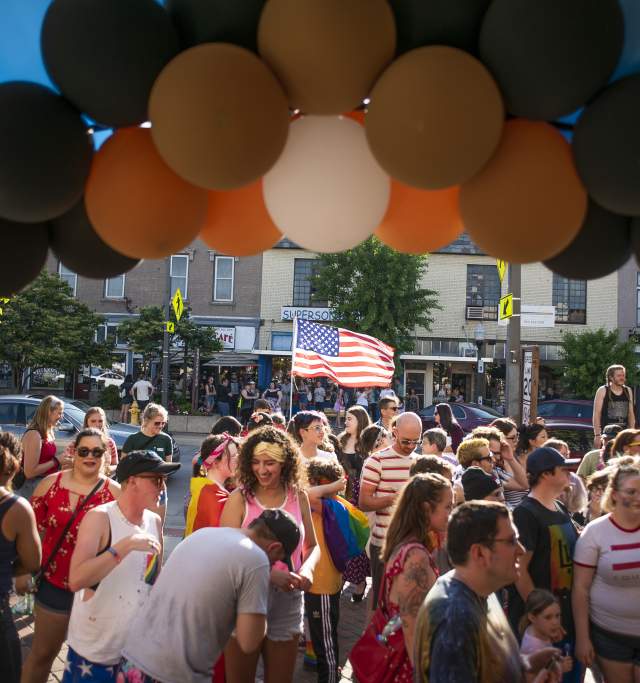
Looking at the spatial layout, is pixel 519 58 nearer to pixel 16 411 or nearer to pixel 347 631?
pixel 347 631

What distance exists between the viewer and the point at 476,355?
29.1m

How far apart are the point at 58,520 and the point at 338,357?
7.14m

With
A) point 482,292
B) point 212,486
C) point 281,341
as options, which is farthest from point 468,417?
point 212,486

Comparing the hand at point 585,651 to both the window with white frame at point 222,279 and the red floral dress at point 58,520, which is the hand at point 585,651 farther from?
Answer: the window with white frame at point 222,279

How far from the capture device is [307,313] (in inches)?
1125

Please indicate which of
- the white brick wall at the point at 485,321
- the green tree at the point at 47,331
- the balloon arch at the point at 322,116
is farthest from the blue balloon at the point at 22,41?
the white brick wall at the point at 485,321

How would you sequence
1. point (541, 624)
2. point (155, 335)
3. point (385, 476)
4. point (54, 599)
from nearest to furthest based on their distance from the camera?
point (541, 624) < point (54, 599) < point (385, 476) < point (155, 335)

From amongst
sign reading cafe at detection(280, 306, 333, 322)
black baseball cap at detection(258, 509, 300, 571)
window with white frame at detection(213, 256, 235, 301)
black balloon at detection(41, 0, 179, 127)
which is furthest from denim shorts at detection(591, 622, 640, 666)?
window with white frame at detection(213, 256, 235, 301)

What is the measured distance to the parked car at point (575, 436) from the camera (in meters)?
13.9

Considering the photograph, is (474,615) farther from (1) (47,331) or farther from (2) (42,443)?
(1) (47,331)

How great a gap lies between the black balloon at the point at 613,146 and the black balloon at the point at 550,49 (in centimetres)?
7

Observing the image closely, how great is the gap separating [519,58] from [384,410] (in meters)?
6.24

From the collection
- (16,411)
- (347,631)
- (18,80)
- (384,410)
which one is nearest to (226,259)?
(16,411)

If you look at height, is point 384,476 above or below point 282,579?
above
